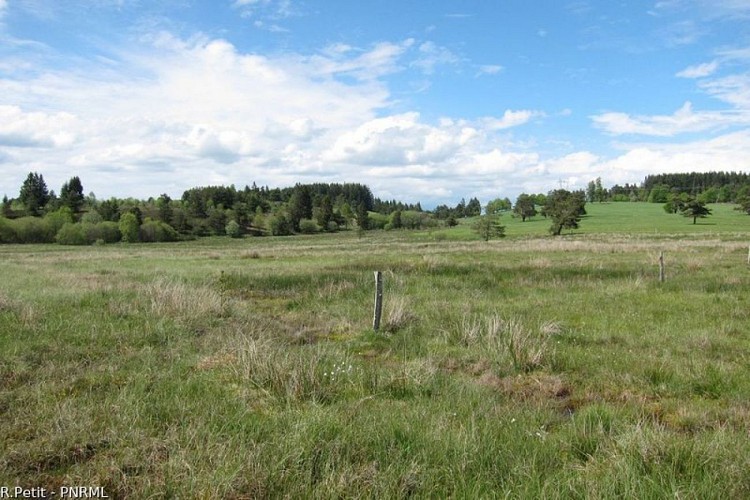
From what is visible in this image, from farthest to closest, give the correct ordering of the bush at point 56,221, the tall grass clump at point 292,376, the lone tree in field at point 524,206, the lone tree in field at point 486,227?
the lone tree in field at point 524,206
the bush at point 56,221
the lone tree in field at point 486,227
the tall grass clump at point 292,376

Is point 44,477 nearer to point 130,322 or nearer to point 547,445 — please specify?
point 547,445

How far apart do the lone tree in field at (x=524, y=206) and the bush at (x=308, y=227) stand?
56118mm

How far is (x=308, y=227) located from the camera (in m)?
133

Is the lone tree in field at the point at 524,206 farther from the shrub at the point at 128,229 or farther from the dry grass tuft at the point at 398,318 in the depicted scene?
the dry grass tuft at the point at 398,318

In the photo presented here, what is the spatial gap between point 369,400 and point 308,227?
128349mm

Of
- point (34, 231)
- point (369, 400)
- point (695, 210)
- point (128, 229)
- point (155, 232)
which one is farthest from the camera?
point (155, 232)

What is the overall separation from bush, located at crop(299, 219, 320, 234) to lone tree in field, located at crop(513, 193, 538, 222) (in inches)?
2209

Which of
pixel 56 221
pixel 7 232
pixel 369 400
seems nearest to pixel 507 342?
pixel 369 400

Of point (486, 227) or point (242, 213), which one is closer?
point (486, 227)

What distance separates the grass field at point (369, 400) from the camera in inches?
162

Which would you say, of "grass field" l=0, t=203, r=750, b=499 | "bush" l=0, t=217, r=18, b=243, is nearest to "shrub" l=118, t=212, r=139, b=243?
"bush" l=0, t=217, r=18, b=243

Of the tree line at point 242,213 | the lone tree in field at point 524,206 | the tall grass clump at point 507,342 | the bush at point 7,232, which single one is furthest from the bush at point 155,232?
the tall grass clump at point 507,342

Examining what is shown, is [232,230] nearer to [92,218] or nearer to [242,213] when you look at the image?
[242,213]

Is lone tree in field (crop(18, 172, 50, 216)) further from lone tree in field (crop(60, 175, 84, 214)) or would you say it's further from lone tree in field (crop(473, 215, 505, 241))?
lone tree in field (crop(473, 215, 505, 241))
